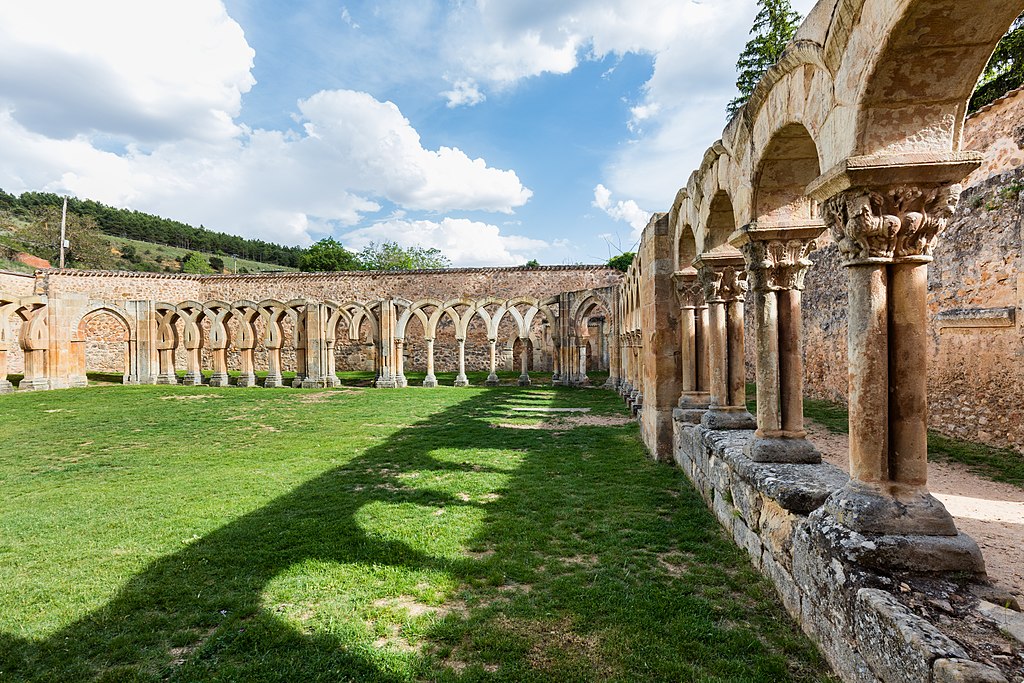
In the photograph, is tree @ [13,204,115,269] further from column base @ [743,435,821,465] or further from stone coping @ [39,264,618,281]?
column base @ [743,435,821,465]

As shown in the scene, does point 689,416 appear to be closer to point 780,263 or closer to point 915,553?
point 780,263

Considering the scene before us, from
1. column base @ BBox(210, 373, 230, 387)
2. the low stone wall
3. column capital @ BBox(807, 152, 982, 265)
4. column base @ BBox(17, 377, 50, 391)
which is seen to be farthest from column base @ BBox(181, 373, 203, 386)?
column capital @ BBox(807, 152, 982, 265)

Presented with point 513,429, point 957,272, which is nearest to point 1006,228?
point 957,272

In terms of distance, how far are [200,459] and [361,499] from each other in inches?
154

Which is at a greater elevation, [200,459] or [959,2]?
[959,2]

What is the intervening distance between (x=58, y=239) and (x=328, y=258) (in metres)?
21.0

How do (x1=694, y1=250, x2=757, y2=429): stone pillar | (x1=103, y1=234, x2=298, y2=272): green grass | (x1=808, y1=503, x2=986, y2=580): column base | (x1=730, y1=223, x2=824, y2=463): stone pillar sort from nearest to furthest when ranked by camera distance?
(x1=808, y1=503, x2=986, y2=580): column base < (x1=730, y1=223, x2=824, y2=463): stone pillar < (x1=694, y1=250, x2=757, y2=429): stone pillar < (x1=103, y1=234, x2=298, y2=272): green grass

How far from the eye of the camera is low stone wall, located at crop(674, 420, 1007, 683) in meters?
1.89

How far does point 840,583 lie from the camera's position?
2508mm

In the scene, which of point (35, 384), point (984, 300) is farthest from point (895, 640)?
point (35, 384)

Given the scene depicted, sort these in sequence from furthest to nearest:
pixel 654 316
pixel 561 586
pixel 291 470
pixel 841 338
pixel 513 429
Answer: pixel 841 338 < pixel 513 429 < pixel 654 316 < pixel 291 470 < pixel 561 586

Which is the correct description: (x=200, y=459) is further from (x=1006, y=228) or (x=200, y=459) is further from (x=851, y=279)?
(x=1006, y=228)

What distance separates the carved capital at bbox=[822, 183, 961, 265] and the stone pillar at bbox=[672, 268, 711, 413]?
4260 millimetres

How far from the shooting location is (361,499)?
5723 mm
